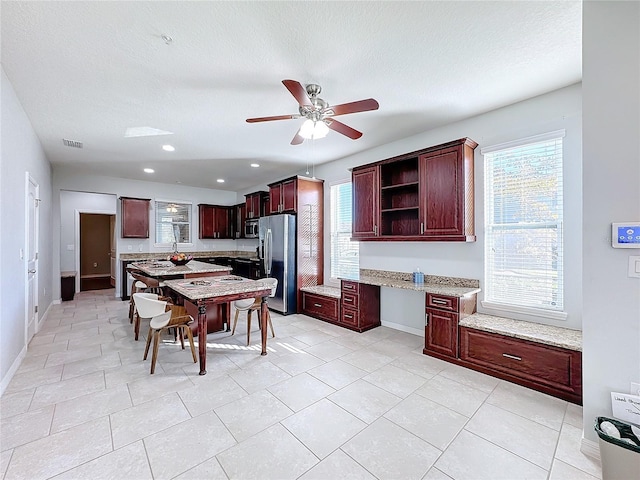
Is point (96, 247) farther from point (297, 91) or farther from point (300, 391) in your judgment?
point (297, 91)

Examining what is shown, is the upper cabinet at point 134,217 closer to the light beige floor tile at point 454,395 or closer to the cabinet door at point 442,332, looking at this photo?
the cabinet door at point 442,332

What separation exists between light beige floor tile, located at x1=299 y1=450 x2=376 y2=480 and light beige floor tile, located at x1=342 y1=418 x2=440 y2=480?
0.04 meters

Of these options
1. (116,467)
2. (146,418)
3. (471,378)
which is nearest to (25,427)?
(146,418)

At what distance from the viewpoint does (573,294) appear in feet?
9.18

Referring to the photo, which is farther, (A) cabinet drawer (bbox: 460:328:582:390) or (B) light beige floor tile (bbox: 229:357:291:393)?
(B) light beige floor tile (bbox: 229:357:291:393)

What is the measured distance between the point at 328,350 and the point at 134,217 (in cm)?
601

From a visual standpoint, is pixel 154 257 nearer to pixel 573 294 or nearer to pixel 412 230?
pixel 412 230

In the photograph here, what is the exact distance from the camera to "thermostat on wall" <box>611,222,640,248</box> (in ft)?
5.41

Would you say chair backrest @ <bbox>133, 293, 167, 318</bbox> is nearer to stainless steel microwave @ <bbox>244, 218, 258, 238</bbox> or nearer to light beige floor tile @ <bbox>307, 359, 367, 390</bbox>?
light beige floor tile @ <bbox>307, 359, 367, 390</bbox>

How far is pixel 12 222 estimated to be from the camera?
9.30ft

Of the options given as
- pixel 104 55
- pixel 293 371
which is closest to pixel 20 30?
pixel 104 55

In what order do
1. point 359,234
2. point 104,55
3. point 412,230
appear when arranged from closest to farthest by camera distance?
point 104,55 < point 412,230 < point 359,234

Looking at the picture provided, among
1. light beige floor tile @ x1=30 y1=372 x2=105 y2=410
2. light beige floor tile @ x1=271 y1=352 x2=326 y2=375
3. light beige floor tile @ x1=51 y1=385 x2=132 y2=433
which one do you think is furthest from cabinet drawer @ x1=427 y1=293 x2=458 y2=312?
light beige floor tile @ x1=30 y1=372 x2=105 y2=410

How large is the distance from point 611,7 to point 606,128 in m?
0.70
